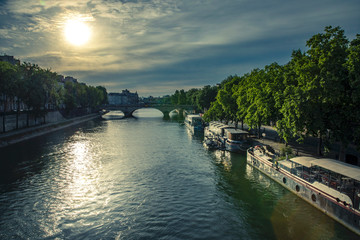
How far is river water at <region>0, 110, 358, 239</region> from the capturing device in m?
19.6

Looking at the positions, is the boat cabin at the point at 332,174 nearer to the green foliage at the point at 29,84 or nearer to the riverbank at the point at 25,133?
the riverbank at the point at 25,133

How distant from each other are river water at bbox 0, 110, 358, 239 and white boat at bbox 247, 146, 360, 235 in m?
0.85

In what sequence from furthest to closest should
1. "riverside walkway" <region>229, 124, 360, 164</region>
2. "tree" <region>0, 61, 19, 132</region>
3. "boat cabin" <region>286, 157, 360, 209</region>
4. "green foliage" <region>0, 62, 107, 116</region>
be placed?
"green foliage" <region>0, 62, 107, 116</region> → "tree" <region>0, 61, 19, 132</region> → "riverside walkway" <region>229, 124, 360, 164</region> → "boat cabin" <region>286, 157, 360, 209</region>

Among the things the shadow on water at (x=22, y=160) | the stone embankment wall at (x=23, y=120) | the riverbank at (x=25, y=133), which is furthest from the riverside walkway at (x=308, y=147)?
the stone embankment wall at (x=23, y=120)

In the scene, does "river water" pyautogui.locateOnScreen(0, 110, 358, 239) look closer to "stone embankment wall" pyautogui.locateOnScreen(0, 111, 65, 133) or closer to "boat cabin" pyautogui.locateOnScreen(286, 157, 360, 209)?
"boat cabin" pyautogui.locateOnScreen(286, 157, 360, 209)

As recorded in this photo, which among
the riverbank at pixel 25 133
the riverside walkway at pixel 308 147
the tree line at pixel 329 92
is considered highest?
the tree line at pixel 329 92

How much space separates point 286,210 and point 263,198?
317 centimetres

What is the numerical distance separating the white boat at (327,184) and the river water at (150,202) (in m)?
0.85

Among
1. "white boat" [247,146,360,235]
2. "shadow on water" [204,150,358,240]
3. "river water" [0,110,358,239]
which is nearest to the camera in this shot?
"shadow on water" [204,150,358,240]

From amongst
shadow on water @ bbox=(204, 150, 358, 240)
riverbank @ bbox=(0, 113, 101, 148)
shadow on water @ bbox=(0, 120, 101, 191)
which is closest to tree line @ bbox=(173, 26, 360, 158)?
shadow on water @ bbox=(204, 150, 358, 240)

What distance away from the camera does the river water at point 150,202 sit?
64.4 feet

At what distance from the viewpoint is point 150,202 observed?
2506 centimetres

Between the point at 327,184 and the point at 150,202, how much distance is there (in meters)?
16.8

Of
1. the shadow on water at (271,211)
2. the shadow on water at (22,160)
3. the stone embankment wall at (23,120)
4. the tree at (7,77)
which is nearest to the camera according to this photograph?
the shadow on water at (271,211)
